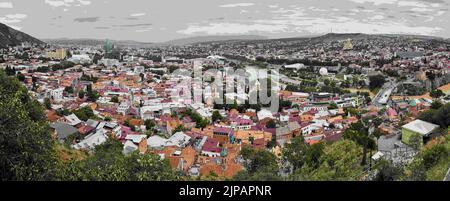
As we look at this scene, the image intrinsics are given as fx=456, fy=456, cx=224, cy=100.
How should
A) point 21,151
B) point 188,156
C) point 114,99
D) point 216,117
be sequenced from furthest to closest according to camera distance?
point 114,99 < point 216,117 < point 188,156 < point 21,151

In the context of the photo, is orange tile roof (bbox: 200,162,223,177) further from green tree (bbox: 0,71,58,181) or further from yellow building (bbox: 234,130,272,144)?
green tree (bbox: 0,71,58,181)

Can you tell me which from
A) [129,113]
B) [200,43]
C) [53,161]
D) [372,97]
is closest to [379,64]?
[372,97]

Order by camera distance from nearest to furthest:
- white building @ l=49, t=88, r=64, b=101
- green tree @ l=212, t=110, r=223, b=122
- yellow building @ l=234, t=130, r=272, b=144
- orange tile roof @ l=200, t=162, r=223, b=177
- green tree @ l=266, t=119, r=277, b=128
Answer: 1. orange tile roof @ l=200, t=162, r=223, b=177
2. yellow building @ l=234, t=130, r=272, b=144
3. green tree @ l=266, t=119, r=277, b=128
4. green tree @ l=212, t=110, r=223, b=122
5. white building @ l=49, t=88, r=64, b=101

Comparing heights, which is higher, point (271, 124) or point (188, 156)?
point (188, 156)

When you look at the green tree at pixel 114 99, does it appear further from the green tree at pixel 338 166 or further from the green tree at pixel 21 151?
the green tree at pixel 21 151

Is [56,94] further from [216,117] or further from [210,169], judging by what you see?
[210,169]

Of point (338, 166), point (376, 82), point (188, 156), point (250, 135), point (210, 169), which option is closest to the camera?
point (338, 166)

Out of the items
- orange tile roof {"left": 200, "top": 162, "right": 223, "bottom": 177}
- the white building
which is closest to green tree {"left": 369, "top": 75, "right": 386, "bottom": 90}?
the white building

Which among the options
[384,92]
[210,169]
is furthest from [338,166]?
[384,92]

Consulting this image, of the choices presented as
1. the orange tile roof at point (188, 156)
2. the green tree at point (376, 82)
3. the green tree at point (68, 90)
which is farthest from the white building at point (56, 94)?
the green tree at point (376, 82)
